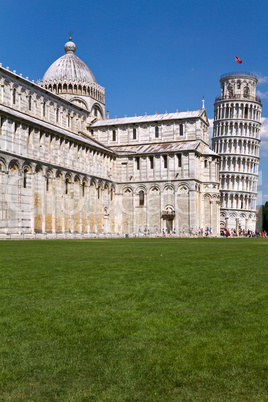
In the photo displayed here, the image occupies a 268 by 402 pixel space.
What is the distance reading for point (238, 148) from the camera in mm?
105750

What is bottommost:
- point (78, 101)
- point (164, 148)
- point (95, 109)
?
point (164, 148)

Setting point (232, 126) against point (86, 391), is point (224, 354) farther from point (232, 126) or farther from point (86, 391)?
point (232, 126)

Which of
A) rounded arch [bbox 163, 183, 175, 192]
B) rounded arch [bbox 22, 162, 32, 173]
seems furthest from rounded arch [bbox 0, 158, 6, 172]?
rounded arch [bbox 163, 183, 175, 192]

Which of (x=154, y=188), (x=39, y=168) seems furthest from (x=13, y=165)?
(x=154, y=188)

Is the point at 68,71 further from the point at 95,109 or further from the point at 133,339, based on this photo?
the point at 133,339

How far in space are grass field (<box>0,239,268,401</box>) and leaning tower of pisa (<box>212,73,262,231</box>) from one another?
9551cm

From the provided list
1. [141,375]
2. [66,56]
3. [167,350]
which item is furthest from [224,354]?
[66,56]

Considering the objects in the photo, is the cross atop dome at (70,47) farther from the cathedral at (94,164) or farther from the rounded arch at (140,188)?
the rounded arch at (140,188)

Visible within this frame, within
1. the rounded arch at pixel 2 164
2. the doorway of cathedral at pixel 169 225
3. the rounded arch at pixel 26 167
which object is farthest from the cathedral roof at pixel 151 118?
the rounded arch at pixel 2 164

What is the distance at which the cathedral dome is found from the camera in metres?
79.8

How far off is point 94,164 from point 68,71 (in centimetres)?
2084

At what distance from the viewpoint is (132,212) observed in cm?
7625

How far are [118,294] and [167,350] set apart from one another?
11.9ft

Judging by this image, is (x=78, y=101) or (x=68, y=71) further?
(x=68, y=71)
